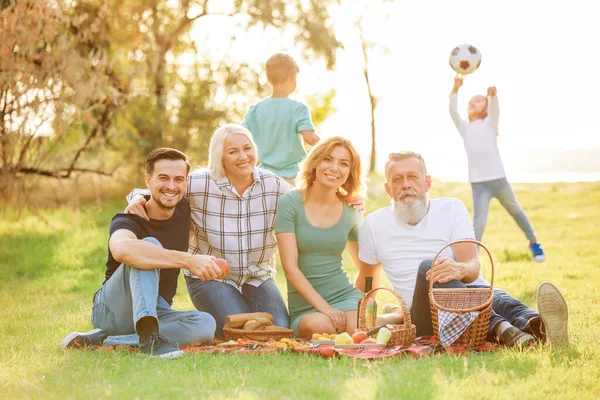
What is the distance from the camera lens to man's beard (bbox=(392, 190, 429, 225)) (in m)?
5.54

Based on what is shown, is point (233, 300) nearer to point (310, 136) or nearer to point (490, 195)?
point (310, 136)

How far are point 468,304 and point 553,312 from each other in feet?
1.65

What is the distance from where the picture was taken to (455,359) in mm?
4633

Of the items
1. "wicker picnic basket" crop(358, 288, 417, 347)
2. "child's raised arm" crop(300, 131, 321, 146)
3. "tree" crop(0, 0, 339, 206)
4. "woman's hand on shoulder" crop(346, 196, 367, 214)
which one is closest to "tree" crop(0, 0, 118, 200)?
"tree" crop(0, 0, 339, 206)

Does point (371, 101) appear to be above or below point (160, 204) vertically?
above

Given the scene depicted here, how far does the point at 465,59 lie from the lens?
367 inches

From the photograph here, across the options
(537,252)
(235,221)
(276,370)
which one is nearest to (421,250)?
(235,221)

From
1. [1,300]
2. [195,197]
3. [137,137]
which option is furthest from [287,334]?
[137,137]

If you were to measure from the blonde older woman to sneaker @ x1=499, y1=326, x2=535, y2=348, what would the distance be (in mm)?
1688

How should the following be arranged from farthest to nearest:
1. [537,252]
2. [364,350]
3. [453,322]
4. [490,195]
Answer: [537,252]
[490,195]
[364,350]
[453,322]

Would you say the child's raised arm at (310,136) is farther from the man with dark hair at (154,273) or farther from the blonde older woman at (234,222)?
the man with dark hair at (154,273)

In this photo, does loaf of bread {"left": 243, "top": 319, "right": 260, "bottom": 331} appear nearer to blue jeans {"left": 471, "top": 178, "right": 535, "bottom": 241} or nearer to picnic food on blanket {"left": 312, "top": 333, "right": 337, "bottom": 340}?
picnic food on blanket {"left": 312, "top": 333, "right": 337, "bottom": 340}

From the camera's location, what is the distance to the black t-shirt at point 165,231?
543cm

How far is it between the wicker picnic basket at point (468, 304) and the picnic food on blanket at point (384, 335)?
28 cm
